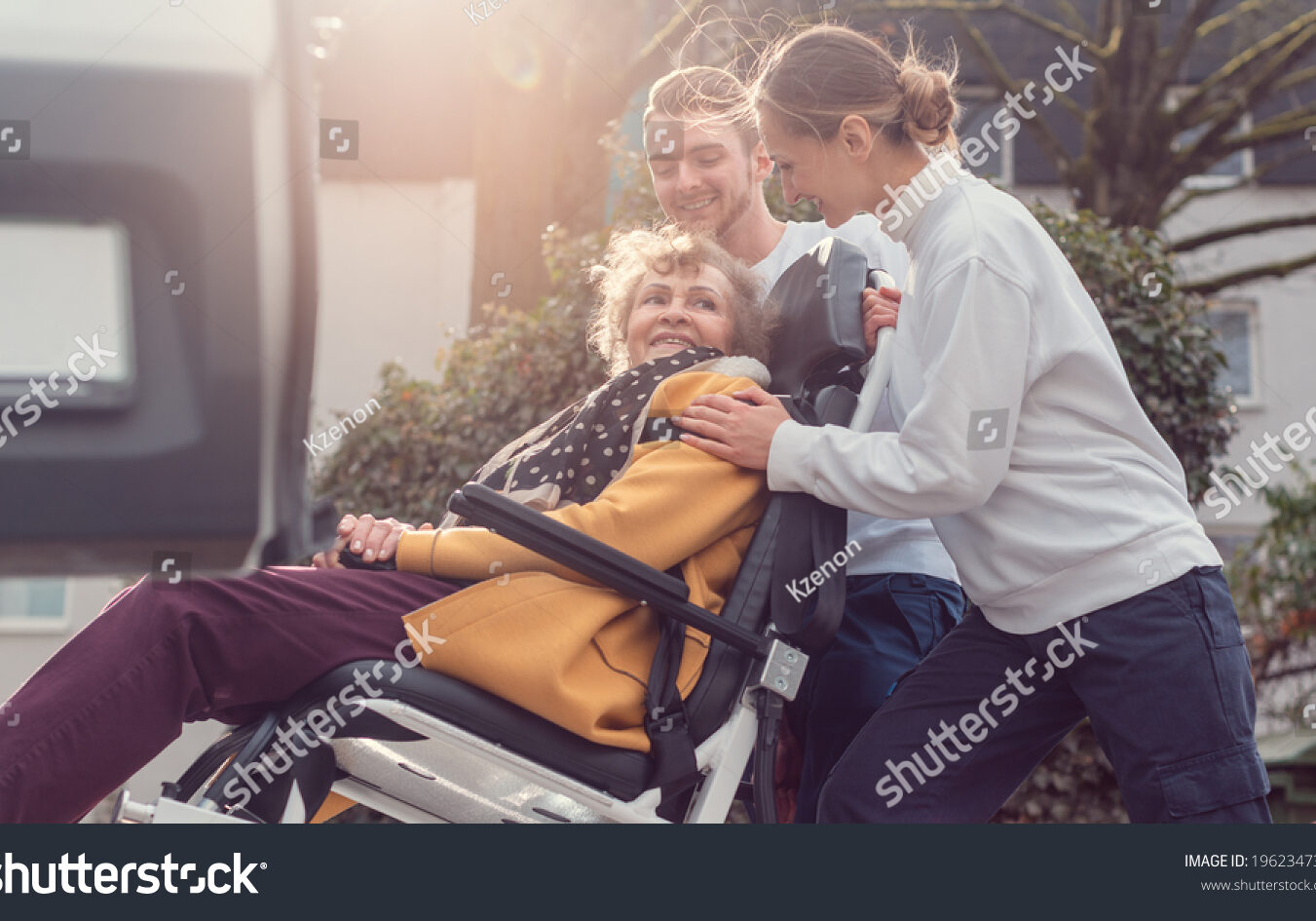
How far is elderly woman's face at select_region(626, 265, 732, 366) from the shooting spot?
2.30 m

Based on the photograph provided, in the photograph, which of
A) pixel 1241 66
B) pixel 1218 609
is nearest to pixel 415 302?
pixel 1218 609

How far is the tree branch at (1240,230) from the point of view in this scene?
7146mm

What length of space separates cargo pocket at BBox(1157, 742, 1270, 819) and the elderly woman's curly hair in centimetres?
110

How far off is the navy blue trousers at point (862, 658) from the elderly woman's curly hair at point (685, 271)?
0.54m

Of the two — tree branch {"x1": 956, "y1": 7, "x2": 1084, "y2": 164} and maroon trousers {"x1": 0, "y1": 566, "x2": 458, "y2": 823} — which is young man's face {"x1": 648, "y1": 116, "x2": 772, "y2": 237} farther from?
tree branch {"x1": 956, "y1": 7, "x2": 1084, "y2": 164}

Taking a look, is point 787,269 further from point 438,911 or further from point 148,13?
point 148,13

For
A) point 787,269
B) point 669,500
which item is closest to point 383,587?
point 669,500

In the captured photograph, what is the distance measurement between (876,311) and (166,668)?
1356 mm

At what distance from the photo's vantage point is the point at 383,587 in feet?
5.90

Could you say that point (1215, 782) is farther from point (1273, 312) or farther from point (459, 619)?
point (1273, 312)

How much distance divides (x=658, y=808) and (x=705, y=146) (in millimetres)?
1499

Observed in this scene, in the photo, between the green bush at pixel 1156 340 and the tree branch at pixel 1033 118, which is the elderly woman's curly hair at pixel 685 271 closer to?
the green bush at pixel 1156 340

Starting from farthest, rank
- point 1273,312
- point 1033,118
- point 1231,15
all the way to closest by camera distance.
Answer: point 1273,312, point 1231,15, point 1033,118

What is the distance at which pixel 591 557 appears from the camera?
5.50 ft
